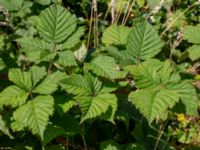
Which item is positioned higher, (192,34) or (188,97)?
(192,34)

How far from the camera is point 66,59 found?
1.77m

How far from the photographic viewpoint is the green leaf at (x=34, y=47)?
1.77 meters

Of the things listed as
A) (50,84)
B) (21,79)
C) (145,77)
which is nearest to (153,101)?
(145,77)

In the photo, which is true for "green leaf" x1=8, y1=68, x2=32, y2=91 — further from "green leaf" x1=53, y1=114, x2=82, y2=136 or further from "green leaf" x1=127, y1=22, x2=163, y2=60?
"green leaf" x1=127, y1=22, x2=163, y2=60

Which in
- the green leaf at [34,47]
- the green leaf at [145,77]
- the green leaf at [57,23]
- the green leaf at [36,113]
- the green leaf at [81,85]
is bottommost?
the green leaf at [36,113]

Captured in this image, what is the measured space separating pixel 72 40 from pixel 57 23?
83mm

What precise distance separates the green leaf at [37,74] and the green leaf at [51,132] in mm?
190

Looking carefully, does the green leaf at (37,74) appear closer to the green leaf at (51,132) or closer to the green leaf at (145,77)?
the green leaf at (51,132)

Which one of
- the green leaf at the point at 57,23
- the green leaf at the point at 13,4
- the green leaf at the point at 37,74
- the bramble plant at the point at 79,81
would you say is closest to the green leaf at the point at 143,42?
the bramble plant at the point at 79,81

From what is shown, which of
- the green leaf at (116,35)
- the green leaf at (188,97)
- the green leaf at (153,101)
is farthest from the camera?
the green leaf at (116,35)

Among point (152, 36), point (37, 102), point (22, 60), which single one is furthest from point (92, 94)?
point (22, 60)

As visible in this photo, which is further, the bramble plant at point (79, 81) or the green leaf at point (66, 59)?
the green leaf at point (66, 59)

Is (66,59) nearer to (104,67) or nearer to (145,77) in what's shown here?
(104,67)

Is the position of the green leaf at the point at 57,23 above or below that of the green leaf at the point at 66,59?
above
